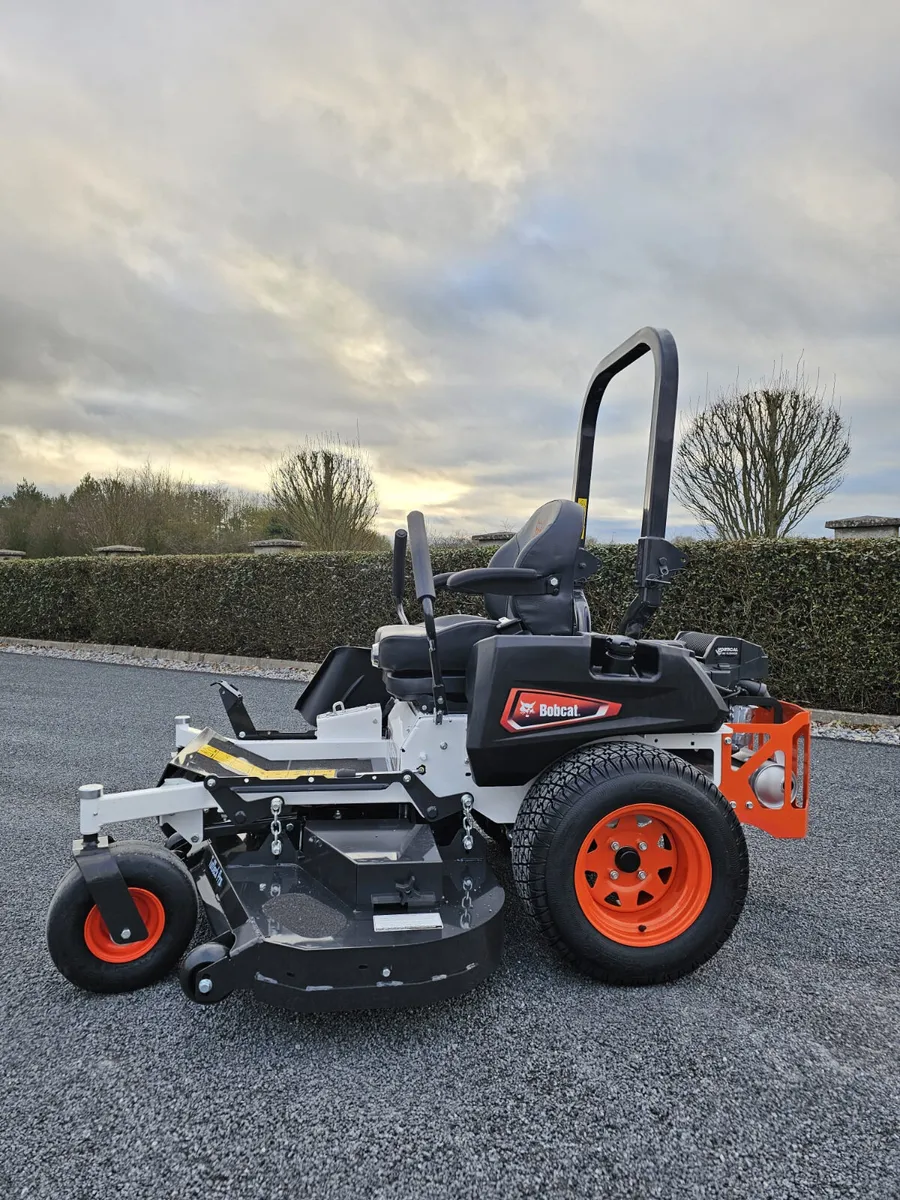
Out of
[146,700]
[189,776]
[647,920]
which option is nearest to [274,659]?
[146,700]

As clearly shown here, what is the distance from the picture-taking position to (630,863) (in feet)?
7.99

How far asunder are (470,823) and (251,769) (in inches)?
28.7

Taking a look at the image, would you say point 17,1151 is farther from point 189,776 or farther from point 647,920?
point 647,920

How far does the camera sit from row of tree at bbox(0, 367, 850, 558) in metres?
12.4

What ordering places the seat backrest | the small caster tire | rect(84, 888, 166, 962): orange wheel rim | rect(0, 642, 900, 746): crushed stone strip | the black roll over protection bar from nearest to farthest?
the small caster tire, rect(84, 888, 166, 962): orange wheel rim, the black roll over protection bar, the seat backrest, rect(0, 642, 900, 746): crushed stone strip

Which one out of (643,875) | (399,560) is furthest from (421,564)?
(643,875)

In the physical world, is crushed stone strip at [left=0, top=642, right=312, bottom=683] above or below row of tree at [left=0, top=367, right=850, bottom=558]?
below

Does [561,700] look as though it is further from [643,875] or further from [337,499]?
[337,499]

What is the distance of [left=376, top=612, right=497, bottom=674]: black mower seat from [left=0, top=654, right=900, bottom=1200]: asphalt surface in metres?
0.97

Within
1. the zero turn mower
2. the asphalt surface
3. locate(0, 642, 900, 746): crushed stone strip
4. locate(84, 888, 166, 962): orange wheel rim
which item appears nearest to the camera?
the asphalt surface

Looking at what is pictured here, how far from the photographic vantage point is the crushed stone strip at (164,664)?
9227 mm

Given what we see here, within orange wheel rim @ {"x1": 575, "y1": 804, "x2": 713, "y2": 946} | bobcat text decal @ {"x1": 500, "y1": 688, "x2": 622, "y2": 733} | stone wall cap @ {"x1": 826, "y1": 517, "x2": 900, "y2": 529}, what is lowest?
orange wheel rim @ {"x1": 575, "y1": 804, "x2": 713, "y2": 946}

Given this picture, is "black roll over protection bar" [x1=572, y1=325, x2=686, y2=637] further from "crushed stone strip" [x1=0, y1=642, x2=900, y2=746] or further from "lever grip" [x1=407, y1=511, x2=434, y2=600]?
"crushed stone strip" [x1=0, y1=642, x2=900, y2=746]

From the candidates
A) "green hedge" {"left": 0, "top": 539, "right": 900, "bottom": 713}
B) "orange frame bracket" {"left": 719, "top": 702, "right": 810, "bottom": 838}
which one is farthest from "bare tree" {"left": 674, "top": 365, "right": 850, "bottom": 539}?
"orange frame bracket" {"left": 719, "top": 702, "right": 810, "bottom": 838}
